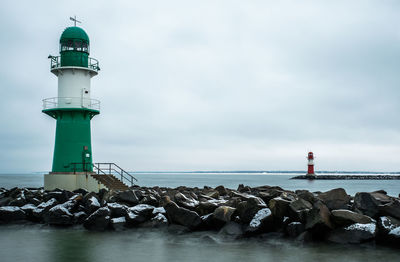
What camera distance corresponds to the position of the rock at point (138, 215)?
1141cm

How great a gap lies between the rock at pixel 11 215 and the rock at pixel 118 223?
3547 millimetres

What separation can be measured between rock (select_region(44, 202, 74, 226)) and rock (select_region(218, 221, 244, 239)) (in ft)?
16.0

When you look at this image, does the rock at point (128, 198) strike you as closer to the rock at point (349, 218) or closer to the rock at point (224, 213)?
the rock at point (224, 213)

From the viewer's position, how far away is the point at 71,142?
20.5 metres

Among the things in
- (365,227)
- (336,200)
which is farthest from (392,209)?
(336,200)

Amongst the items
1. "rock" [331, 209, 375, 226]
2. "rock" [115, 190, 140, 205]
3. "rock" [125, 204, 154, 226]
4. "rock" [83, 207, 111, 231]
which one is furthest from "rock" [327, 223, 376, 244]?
"rock" [115, 190, 140, 205]

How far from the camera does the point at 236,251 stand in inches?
340

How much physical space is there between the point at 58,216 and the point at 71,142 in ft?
28.5

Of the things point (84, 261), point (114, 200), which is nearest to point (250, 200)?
point (84, 261)

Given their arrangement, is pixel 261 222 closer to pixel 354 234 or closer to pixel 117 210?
pixel 354 234

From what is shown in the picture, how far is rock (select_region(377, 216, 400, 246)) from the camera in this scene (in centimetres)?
862

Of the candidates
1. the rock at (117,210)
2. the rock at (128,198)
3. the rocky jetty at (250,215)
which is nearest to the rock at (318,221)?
the rocky jetty at (250,215)

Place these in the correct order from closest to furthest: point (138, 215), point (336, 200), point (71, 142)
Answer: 1. point (336, 200)
2. point (138, 215)
3. point (71, 142)

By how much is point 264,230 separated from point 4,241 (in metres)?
6.37
